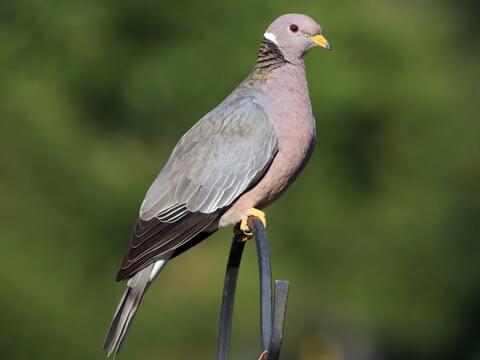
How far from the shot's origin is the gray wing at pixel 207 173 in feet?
14.7

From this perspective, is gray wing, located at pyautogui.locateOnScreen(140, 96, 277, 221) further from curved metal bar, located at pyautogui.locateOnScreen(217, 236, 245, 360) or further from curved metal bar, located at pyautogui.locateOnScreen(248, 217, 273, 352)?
curved metal bar, located at pyautogui.locateOnScreen(248, 217, 273, 352)

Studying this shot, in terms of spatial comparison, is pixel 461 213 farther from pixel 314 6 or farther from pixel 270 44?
pixel 270 44

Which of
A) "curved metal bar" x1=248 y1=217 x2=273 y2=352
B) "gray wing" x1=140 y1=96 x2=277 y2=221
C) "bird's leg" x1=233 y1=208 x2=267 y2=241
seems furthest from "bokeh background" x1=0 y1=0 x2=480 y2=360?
"curved metal bar" x1=248 y1=217 x2=273 y2=352

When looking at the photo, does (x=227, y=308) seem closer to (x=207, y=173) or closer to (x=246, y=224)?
(x=246, y=224)

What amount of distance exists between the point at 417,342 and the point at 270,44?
661 centimetres

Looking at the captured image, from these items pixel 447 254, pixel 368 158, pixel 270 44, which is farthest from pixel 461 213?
pixel 270 44

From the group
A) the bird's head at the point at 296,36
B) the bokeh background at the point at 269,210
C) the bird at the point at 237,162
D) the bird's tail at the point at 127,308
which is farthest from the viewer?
the bokeh background at the point at 269,210

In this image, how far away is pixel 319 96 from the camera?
32.4 ft

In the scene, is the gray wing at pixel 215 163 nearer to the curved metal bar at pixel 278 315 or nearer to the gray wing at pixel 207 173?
the gray wing at pixel 207 173

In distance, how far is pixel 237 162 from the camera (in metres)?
4.61

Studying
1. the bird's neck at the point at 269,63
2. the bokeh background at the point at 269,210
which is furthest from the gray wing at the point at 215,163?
the bokeh background at the point at 269,210

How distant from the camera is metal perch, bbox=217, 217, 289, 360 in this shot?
350 centimetres

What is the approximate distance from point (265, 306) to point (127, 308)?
83 cm

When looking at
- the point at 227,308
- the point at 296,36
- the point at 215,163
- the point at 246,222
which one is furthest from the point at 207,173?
the point at 227,308
